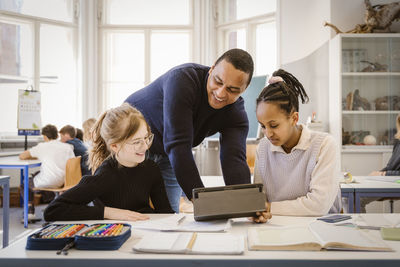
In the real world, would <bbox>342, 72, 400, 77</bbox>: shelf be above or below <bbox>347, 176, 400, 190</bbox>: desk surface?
above

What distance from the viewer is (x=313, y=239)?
1.09m

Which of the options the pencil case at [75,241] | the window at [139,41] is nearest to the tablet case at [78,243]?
the pencil case at [75,241]

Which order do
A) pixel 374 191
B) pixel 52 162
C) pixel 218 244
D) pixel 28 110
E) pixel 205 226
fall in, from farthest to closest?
1. pixel 28 110
2. pixel 52 162
3. pixel 374 191
4. pixel 205 226
5. pixel 218 244

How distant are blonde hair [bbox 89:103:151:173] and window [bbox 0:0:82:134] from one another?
438 centimetres

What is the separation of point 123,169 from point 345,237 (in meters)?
0.95

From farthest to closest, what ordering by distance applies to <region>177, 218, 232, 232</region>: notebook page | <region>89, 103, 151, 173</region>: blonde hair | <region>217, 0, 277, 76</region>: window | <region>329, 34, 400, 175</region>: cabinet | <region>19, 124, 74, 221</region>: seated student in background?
<region>217, 0, 277, 76</region>: window
<region>329, 34, 400, 175</region>: cabinet
<region>19, 124, 74, 221</region>: seated student in background
<region>89, 103, 151, 173</region>: blonde hair
<region>177, 218, 232, 232</region>: notebook page

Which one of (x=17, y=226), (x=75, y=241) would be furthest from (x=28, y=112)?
(x=75, y=241)

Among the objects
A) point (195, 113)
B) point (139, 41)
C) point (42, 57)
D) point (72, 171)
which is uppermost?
point (139, 41)

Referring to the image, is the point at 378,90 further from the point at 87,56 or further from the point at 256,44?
→ the point at 87,56

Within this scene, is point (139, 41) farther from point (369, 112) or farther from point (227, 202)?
point (227, 202)

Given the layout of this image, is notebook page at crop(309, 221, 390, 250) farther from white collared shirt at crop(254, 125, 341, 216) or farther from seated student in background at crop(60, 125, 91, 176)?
seated student in background at crop(60, 125, 91, 176)

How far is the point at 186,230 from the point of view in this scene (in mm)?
1253

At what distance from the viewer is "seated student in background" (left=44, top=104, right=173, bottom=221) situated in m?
1.62

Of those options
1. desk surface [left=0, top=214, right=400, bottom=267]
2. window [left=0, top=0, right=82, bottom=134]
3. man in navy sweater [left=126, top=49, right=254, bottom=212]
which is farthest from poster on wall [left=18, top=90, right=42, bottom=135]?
desk surface [left=0, top=214, right=400, bottom=267]
